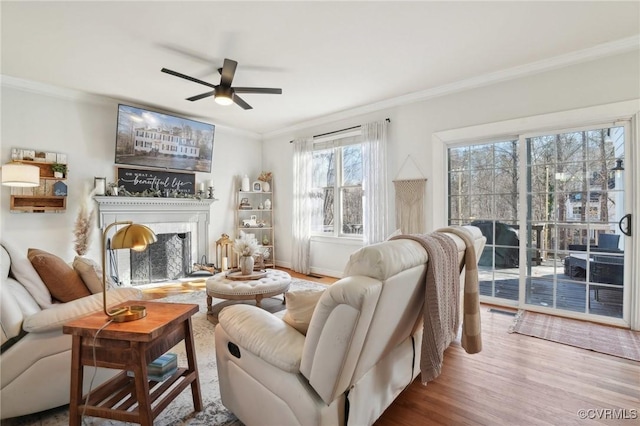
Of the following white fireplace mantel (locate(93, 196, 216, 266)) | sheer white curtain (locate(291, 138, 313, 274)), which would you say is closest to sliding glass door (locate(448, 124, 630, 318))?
sheer white curtain (locate(291, 138, 313, 274))

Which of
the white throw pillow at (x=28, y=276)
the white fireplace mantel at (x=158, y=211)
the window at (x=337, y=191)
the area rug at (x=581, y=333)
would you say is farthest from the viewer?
the window at (x=337, y=191)

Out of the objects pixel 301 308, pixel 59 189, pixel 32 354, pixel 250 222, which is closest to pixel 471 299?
pixel 301 308

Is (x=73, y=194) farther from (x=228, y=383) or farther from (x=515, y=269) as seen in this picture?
(x=515, y=269)

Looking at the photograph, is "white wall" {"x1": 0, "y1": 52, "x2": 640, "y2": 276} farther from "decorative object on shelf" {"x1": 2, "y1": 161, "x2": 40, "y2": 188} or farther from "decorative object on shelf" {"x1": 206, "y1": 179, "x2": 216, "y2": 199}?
"decorative object on shelf" {"x1": 206, "y1": 179, "x2": 216, "y2": 199}

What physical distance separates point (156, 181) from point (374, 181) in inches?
137

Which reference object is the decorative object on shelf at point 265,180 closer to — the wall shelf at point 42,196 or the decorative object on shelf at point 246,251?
the decorative object on shelf at point 246,251

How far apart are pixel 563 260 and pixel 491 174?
3.98 ft

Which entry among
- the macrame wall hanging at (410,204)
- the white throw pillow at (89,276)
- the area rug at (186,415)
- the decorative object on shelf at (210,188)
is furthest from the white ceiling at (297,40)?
the area rug at (186,415)

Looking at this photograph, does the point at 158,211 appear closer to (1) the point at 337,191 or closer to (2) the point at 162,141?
(2) the point at 162,141

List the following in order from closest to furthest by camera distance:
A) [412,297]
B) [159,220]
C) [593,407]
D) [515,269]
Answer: [412,297] → [593,407] → [515,269] → [159,220]

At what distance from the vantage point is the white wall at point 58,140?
363cm

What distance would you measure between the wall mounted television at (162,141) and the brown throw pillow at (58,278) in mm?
2638

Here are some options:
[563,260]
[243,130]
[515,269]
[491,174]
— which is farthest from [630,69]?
[243,130]

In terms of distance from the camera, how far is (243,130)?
5945 millimetres
